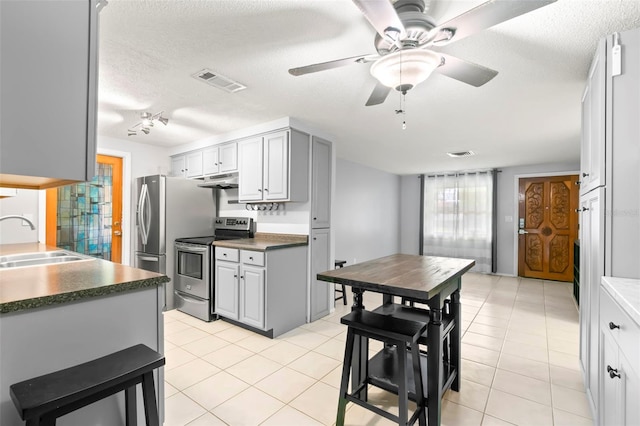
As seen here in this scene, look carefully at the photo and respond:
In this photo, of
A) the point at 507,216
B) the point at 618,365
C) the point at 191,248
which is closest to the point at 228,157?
the point at 191,248

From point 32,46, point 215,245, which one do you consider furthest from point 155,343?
point 215,245

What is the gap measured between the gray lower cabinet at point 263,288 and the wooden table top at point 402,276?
1.29 m

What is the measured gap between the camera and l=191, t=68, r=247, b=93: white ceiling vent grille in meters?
2.31

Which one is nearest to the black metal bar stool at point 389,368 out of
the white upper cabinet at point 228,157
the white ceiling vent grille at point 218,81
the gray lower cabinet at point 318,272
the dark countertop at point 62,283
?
the dark countertop at point 62,283

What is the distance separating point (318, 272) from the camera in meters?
3.75

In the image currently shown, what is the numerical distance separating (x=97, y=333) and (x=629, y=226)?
8.46 feet

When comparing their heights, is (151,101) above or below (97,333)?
above

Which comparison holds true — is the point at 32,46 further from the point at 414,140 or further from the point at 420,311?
the point at 414,140

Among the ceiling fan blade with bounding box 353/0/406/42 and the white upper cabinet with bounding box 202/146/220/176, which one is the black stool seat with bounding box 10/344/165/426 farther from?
the white upper cabinet with bounding box 202/146/220/176

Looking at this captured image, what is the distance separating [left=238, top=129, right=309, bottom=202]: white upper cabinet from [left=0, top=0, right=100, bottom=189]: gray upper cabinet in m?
2.33

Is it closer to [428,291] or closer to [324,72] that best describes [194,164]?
[324,72]

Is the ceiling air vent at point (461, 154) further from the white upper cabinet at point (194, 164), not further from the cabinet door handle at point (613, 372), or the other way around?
the cabinet door handle at point (613, 372)

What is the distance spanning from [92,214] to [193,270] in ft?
5.23

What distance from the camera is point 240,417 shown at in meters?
1.92
